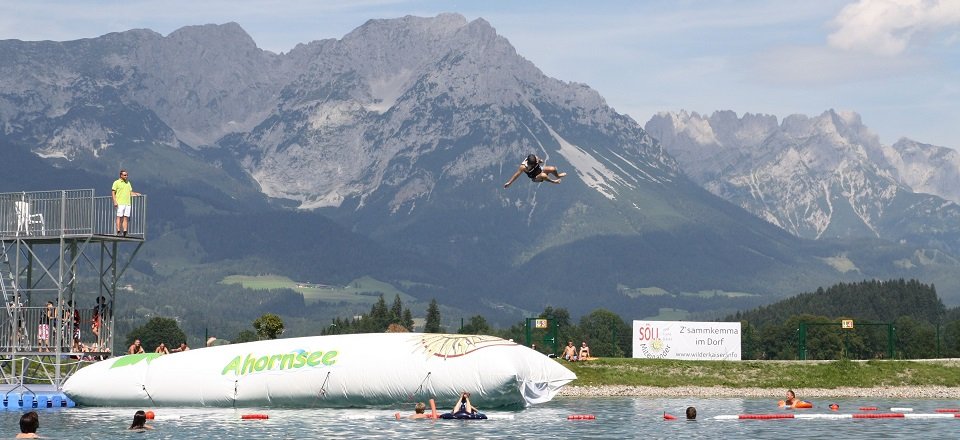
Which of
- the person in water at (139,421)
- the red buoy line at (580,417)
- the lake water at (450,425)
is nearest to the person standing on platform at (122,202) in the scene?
the lake water at (450,425)

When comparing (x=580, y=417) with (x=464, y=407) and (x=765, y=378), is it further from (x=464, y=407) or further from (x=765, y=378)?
(x=765, y=378)

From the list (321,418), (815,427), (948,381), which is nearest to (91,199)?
(321,418)

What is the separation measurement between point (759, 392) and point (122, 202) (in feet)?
143

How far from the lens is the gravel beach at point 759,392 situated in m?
91.7

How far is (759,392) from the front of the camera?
9344cm

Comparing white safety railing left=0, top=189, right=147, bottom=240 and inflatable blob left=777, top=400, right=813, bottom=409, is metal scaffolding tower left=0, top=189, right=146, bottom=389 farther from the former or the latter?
inflatable blob left=777, top=400, right=813, bottom=409

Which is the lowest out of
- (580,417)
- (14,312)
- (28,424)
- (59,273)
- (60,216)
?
(580,417)

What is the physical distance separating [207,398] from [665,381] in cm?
3633

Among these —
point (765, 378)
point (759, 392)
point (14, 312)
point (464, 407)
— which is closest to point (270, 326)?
point (14, 312)

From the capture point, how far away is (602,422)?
67312mm

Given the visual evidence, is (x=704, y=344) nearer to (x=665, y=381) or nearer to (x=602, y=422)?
(x=665, y=381)

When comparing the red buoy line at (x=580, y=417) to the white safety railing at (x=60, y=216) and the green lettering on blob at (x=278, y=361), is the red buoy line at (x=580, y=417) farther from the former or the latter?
the white safety railing at (x=60, y=216)

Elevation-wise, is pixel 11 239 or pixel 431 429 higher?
pixel 11 239

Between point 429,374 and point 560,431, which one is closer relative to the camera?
point 560,431
